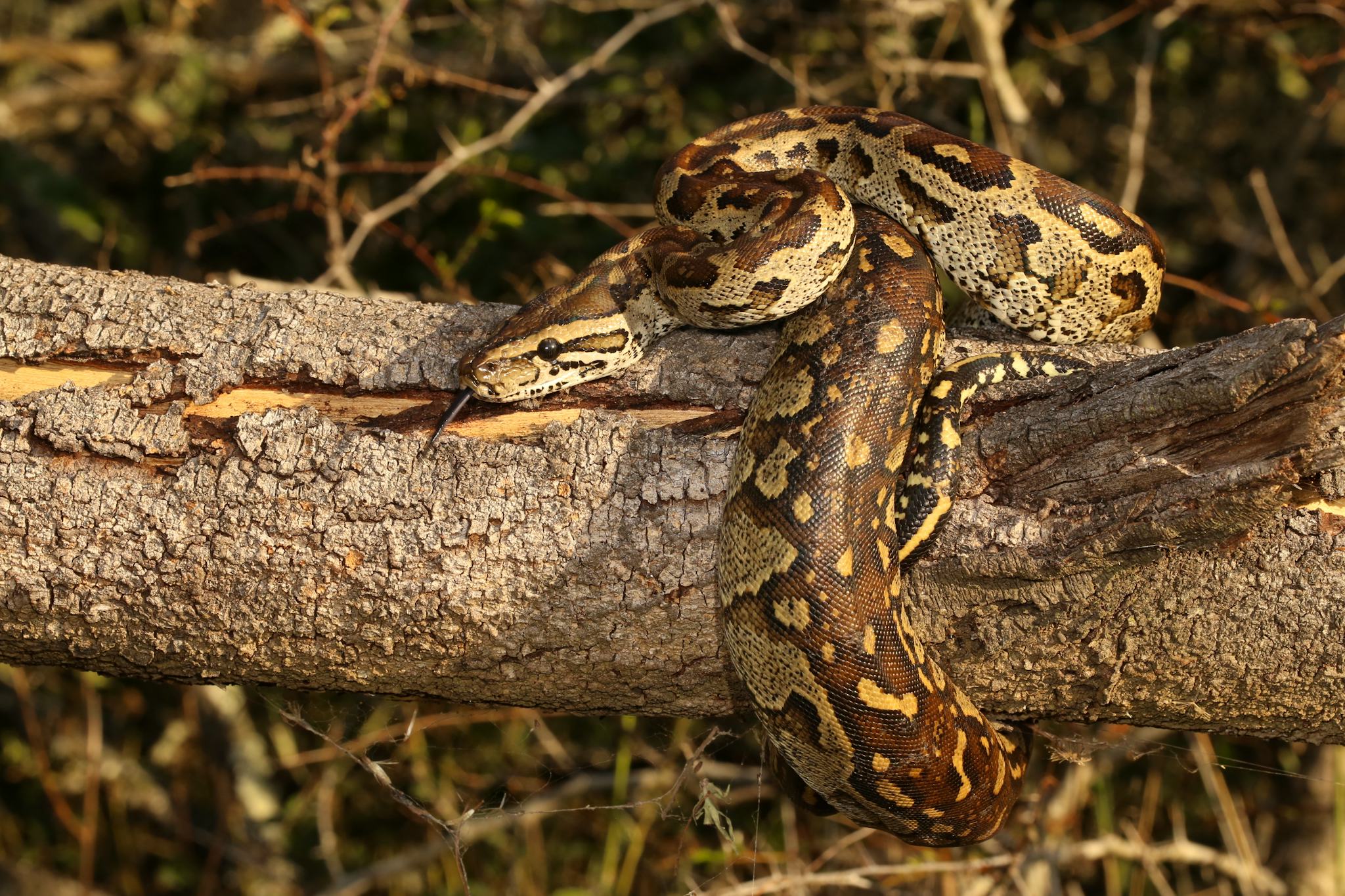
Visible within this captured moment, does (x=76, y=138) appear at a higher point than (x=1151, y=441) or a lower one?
lower

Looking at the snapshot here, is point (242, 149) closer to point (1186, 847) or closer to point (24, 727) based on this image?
point (24, 727)

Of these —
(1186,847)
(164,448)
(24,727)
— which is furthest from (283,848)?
(1186,847)

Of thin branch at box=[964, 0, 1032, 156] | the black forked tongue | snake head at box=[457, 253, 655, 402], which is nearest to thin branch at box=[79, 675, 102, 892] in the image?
snake head at box=[457, 253, 655, 402]

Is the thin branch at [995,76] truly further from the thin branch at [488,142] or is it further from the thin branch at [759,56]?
the thin branch at [488,142]

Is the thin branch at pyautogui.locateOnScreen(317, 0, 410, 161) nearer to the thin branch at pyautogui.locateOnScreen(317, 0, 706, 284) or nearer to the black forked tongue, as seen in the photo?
the thin branch at pyautogui.locateOnScreen(317, 0, 706, 284)

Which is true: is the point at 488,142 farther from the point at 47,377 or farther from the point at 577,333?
the point at 47,377

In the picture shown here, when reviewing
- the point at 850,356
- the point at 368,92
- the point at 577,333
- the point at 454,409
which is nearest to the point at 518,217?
the point at 368,92
